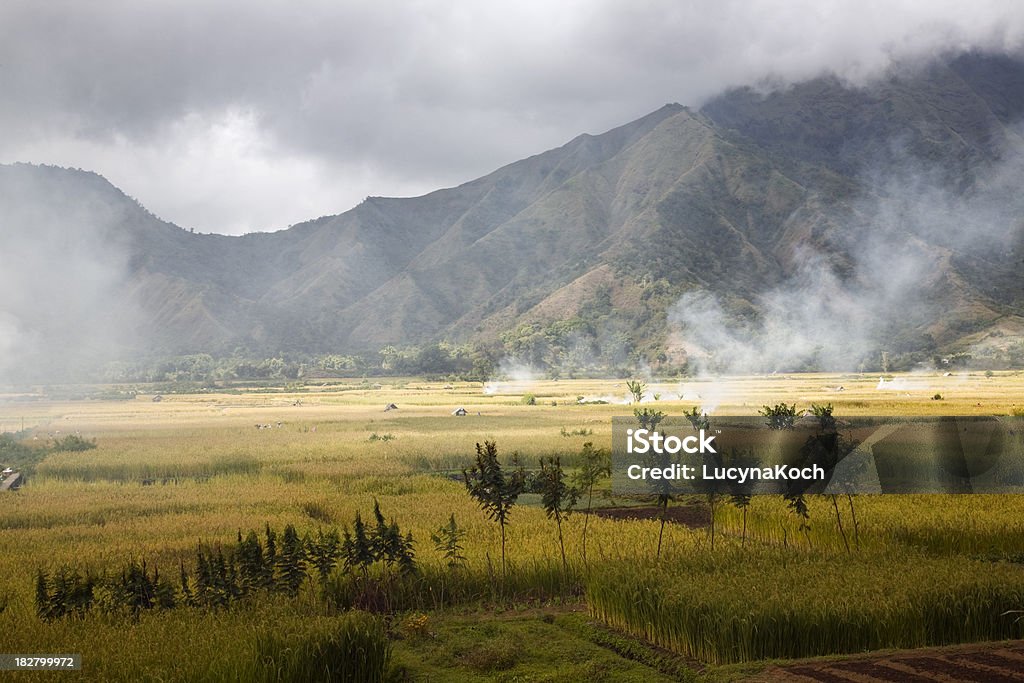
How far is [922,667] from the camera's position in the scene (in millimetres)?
9922

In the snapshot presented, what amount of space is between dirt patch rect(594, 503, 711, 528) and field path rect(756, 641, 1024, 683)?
35.9 ft

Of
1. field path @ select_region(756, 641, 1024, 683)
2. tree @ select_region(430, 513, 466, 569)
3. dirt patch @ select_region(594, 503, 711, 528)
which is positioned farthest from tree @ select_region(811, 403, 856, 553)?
tree @ select_region(430, 513, 466, 569)

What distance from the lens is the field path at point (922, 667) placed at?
9.53 m

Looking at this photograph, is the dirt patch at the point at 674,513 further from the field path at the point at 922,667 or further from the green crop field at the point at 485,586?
the field path at the point at 922,667

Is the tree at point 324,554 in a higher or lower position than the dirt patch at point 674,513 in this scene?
higher

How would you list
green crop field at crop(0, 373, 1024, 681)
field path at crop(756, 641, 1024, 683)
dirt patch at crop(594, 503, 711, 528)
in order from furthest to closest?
Result: dirt patch at crop(594, 503, 711, 528)
green crop field at crop(0, 373, 1024, 681)
field path at crop(756, 641, 1024, 683)

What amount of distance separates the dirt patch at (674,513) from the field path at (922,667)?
35.9 feet

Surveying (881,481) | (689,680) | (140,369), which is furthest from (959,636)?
(140,369)

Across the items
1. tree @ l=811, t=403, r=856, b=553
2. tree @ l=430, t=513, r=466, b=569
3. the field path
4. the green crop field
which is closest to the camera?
the field path

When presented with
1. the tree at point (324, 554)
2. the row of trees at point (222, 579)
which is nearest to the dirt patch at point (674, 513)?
the row of trees at point (222, 579)

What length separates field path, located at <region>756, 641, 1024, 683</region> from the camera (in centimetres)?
953

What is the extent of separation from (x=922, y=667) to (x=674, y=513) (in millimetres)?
13994

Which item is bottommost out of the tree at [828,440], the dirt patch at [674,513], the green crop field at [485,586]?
the dirt patch at [674,513]

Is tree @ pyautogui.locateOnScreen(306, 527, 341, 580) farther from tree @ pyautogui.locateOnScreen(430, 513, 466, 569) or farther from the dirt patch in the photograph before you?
the dirt patch
